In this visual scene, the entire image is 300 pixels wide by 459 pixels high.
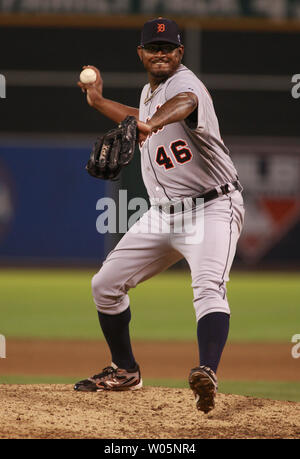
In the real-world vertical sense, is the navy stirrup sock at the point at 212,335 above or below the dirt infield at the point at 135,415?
above

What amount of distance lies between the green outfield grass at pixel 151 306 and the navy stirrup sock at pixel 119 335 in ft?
8.67

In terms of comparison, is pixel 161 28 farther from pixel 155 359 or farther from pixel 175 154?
pixel 155 359

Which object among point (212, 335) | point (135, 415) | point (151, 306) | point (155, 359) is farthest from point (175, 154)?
point (151, 306)

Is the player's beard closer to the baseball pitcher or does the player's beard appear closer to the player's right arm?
the baseball pitcher

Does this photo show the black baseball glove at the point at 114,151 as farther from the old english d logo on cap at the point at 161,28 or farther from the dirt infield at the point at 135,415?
the dirt infield at the point at 135,415

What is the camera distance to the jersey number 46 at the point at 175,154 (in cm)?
379

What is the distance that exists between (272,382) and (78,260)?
712 cm

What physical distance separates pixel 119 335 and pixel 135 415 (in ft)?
2.00

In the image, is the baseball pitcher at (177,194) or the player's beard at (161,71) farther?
the player's beard at (161,71)

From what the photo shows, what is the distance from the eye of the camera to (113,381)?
432cm

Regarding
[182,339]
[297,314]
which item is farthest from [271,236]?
[182,339]

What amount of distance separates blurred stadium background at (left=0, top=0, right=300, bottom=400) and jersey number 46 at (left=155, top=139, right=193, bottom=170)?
1.68 m

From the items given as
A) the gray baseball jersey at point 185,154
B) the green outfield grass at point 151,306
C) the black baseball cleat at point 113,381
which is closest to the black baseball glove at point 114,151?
the gray baseball jersey at point 185,154

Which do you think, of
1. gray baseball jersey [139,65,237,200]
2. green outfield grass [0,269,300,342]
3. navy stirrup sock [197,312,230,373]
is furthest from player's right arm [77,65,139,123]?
green outfield grass [0,269,300,342]
